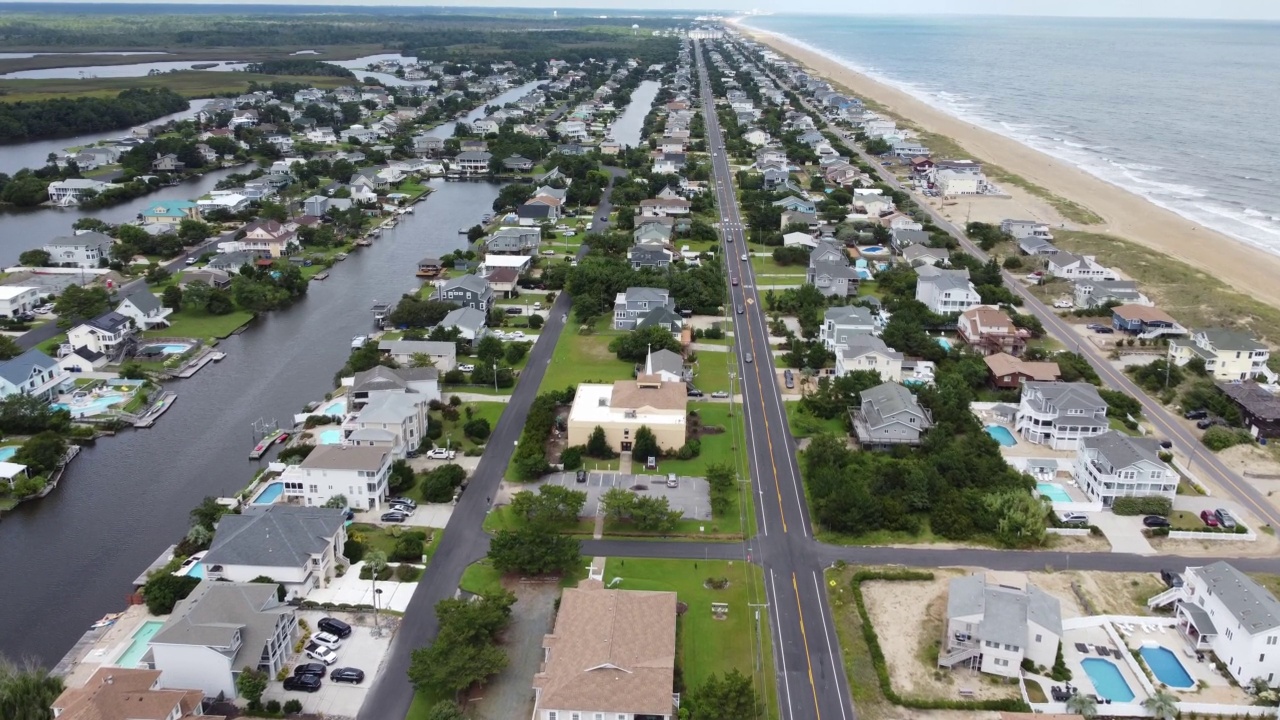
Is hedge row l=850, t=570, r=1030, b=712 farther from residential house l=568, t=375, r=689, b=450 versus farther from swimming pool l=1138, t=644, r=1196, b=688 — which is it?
residential house l=568, t=375, r=689, b=450

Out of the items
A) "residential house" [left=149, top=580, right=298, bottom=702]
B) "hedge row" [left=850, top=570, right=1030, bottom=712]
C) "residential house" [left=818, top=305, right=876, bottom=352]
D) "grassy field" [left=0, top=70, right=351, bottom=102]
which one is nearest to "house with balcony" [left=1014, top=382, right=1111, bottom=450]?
"residential house" [left=818, top=305, right=876, bottom=352]

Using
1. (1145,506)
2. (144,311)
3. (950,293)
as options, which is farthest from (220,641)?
(950,293)

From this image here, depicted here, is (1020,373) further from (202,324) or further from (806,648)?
(202,324)

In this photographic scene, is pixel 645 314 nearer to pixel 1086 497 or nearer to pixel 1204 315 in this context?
pixel 1086 497

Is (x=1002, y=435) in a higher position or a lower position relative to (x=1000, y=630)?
lower

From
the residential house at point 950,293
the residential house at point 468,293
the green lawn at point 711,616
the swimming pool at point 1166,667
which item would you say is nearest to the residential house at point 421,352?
the residential house at point 468,293

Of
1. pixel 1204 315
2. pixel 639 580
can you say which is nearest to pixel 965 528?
pixel 639 580
